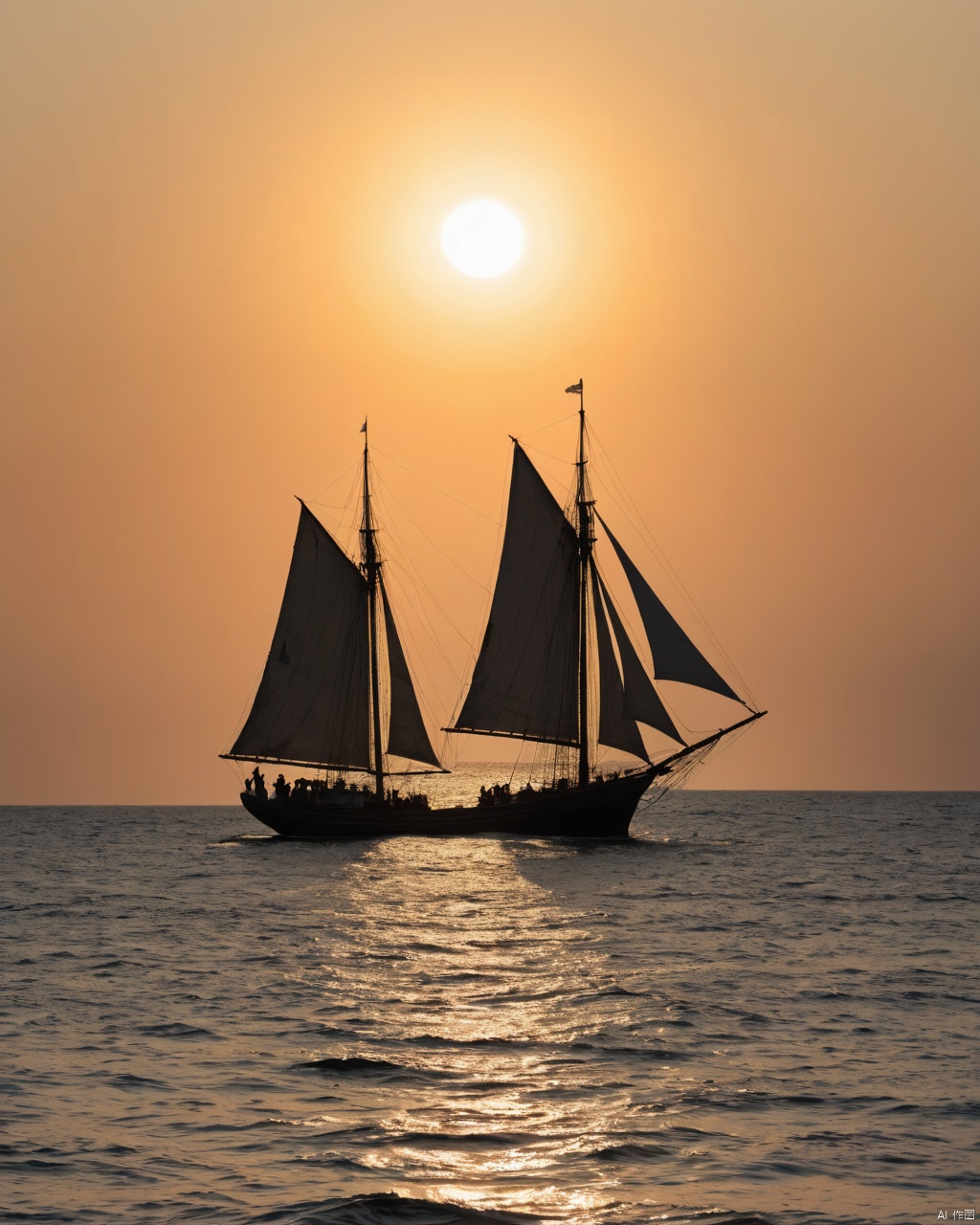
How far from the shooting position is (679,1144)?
760 inches

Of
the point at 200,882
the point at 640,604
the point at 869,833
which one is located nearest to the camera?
the point at 200,882

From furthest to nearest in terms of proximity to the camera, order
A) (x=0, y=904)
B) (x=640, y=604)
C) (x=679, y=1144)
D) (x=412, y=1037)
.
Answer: (x=640, y=604), (x=0, y=904), (x=412, y=1037), (x=679, y=1144)

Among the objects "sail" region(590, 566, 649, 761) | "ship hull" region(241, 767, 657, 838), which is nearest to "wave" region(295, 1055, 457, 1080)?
"sail" region(590, 566, 649, 761)

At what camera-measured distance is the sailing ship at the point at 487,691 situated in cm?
8162

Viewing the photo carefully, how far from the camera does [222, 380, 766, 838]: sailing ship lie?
8162 centimetres

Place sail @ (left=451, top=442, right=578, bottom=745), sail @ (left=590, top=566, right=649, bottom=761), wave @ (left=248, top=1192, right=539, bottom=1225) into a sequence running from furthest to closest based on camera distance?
sail @ (left=451, top=442, right=578, bottom=745), sail @ (left=590, top=566, right=649, bottom=761), wave @ (left=248, top=1192, right=539, bottom=1225)

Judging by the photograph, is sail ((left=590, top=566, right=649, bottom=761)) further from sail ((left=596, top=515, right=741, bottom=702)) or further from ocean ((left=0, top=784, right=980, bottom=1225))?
ocean ((left=0, top=784, right=980, bottom=1225))

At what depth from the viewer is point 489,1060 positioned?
2412 centimetres

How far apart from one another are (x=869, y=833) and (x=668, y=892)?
64459mm

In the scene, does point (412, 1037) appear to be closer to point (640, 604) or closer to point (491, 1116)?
point (491, 1116)

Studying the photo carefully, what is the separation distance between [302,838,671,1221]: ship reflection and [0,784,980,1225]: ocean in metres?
0.07

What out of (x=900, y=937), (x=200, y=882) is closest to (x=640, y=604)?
(x=200, y=882)

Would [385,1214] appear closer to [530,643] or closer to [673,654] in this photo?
[673,654]

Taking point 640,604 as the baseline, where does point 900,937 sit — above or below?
below
